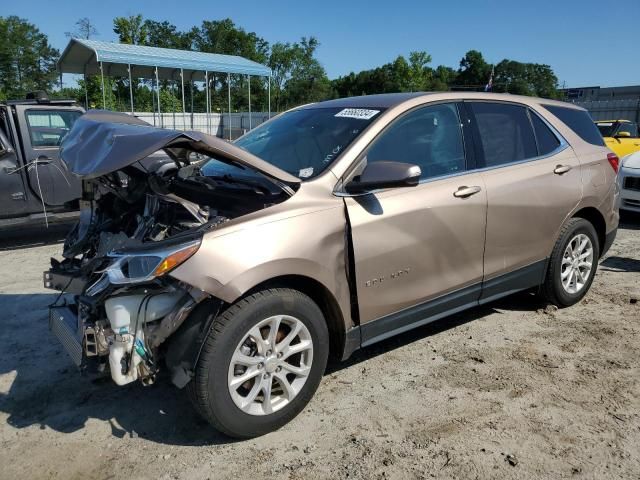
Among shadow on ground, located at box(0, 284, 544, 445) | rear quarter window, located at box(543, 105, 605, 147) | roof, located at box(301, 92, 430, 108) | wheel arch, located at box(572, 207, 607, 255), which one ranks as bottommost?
shadow on ground, located at box(0, 284, 544, 445)

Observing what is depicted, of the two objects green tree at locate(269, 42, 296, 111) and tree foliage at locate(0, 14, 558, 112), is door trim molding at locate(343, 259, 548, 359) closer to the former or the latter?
tree foliage at locate(0, 14, 558, 112)

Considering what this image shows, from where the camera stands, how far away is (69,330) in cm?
284

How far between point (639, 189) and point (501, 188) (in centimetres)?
590

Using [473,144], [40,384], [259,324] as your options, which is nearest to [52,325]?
[40,384]

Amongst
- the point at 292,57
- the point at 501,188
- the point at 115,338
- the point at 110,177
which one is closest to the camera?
the point at 115,338

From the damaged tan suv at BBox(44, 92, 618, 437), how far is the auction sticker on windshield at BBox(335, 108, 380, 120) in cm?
2

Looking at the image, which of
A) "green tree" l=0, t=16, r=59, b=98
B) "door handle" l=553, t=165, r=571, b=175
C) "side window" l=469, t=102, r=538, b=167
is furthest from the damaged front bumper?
"green tree" l=0, t=16, r=59, b=98

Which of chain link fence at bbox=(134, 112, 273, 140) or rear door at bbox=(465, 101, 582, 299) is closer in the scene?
rear door at bbox=(465, 101, 582, 299)

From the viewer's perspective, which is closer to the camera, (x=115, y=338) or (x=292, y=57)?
(x=115, y=338)

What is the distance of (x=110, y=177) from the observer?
334 centimetres

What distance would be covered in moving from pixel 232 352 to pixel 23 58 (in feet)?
225

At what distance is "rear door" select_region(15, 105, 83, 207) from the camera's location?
7.00 metres

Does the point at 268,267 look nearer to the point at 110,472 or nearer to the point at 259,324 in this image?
the point at 259,324

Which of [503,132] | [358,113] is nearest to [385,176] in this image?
[358,113]
